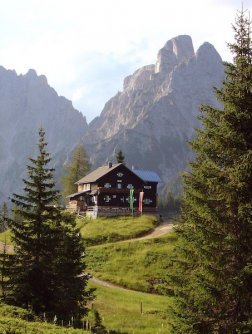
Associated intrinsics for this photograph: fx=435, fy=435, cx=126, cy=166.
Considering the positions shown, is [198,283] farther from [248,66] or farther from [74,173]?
[74,173]

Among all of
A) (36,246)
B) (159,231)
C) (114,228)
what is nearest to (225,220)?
(36,246)

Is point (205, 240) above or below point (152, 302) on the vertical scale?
above

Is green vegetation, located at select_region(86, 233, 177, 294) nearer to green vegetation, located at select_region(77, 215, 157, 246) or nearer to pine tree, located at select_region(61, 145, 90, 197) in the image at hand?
green vegetation, located at select_region(77, 215, 157, 246)

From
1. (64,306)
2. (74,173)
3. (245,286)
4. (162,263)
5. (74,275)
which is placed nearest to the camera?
(245,286)

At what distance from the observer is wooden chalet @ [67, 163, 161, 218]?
76188 millimetres

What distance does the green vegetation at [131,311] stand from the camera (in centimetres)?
3131

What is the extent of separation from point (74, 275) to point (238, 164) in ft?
48.0

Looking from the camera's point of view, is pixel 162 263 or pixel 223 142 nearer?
pixel 223 142

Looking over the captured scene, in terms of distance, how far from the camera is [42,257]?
2548cm

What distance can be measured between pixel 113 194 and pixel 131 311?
4311 cm

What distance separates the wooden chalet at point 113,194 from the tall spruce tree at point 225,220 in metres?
56.3

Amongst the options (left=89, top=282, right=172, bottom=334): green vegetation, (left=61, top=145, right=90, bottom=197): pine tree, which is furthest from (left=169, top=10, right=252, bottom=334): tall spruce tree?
(left=61, top=145, right=90, bottom=197): pine tree

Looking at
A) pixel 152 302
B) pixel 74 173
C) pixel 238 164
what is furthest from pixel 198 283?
pixel 74 173

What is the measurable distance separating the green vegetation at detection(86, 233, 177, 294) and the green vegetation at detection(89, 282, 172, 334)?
334 cm
